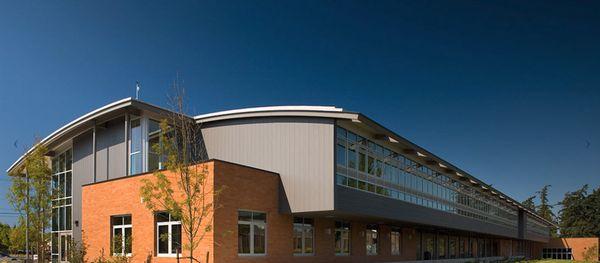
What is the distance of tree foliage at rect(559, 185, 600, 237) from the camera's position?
103938 mm

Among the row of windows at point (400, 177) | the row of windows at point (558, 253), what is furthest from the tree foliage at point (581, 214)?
the row of windows at point (400, 177)

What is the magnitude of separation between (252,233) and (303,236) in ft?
12.3

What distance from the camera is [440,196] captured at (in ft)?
124

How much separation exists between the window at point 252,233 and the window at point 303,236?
2.34 m

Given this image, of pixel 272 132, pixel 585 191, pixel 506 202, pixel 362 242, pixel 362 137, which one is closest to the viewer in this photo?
pixel 272 132

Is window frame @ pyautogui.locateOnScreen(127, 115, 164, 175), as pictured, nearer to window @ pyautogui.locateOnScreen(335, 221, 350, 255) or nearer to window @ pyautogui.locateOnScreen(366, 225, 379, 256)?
window @ pyautogui.locateOnScreen(335, 221, 350, 255)

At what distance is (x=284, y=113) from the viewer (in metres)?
23.4

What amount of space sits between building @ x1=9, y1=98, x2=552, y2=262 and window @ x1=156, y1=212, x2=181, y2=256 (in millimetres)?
48

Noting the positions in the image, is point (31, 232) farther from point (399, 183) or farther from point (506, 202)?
point (506, 202)

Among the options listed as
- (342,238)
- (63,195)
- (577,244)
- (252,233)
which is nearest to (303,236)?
(252,233)

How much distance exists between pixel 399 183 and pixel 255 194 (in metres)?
11.4

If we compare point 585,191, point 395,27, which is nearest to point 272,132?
point 395,27

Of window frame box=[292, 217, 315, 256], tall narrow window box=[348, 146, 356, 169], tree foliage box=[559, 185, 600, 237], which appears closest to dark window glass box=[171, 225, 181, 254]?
window frame box=[292, 217, 315, 256]

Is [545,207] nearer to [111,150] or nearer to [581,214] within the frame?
[581,214]
